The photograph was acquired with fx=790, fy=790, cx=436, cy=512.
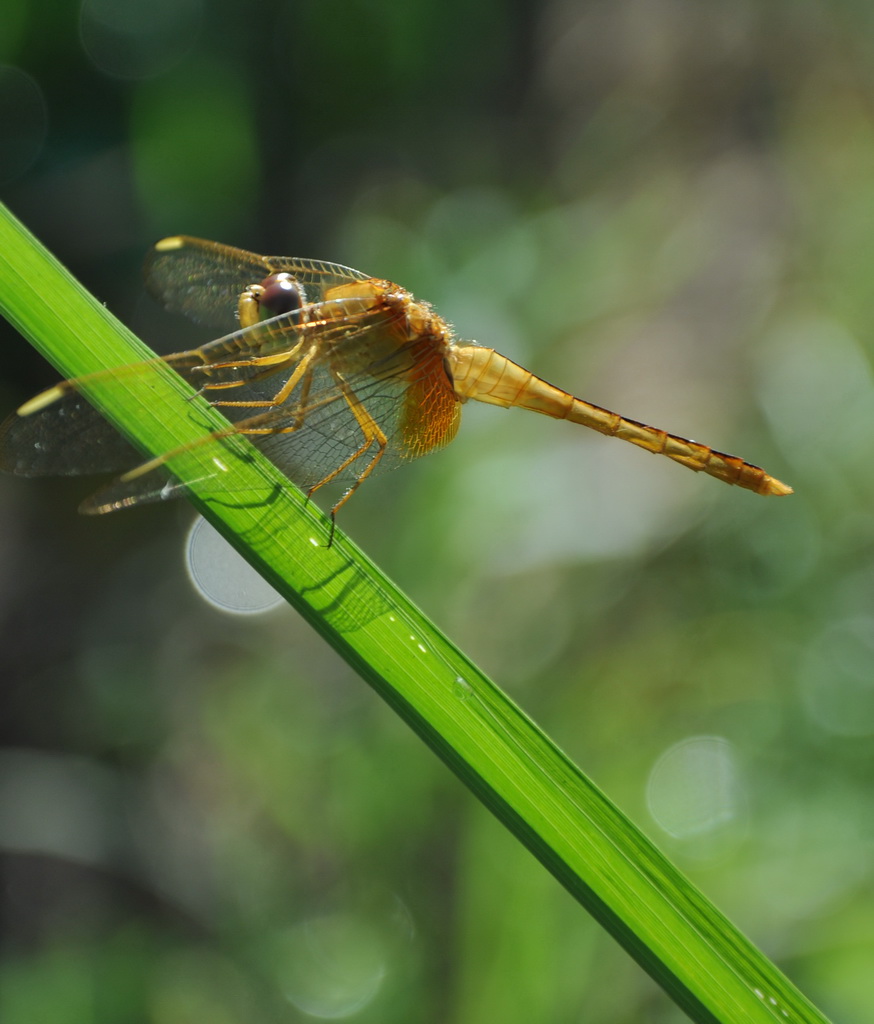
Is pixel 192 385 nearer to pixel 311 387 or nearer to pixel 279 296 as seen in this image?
pixel 311 387

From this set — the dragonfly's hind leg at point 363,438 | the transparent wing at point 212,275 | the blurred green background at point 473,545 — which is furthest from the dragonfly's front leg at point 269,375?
the blurred green background at point 473,545

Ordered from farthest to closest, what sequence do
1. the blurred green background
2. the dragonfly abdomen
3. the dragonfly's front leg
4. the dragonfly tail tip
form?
the blurred green background
the dragonfly abdomen
the dragonfly's front leg
the dragonfly tail tip

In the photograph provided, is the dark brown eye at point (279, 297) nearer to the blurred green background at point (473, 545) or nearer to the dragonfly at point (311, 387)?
the dragonfly at point (311, 387)

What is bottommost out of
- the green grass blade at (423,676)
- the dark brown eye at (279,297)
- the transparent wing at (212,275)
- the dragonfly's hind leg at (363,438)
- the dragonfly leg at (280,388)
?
the green grass blade at (423,676)

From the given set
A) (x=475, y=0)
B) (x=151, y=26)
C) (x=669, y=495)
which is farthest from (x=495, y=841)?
(x=475, y=0)

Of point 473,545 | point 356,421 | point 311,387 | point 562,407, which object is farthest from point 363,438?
point 473,545

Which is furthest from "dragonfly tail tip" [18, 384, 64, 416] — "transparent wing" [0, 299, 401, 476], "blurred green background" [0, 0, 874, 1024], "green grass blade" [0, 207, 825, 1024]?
"blurred green background" [0, 0, 874, 1024]

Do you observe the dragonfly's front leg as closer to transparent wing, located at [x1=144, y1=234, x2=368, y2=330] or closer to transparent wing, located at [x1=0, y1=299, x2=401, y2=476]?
transparent wing, located at [x1=0, y1=299, x2=401, y2=476]
